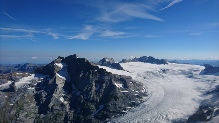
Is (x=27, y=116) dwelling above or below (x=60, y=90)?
below

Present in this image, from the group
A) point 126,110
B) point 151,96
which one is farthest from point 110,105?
point 151,96

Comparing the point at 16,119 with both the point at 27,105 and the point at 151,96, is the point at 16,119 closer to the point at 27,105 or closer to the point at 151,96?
the point at 27,105

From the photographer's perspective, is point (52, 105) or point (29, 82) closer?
point (52, 105)

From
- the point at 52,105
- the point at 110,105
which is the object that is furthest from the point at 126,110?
the point at 52,105

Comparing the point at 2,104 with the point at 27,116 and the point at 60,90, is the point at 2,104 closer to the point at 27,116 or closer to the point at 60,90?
the point at 27,116

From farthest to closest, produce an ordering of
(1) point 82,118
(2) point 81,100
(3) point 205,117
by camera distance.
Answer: (2) point 81,100, (1) point 82,118, (3) point 205,117

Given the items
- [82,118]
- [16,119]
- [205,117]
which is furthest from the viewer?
[82,118]

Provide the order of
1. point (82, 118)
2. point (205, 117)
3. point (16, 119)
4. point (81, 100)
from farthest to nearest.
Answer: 1. point (81, 100)
2. point (82, 118)
3. point (16, 119)
4. point (205, 117)

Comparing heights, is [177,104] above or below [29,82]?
below

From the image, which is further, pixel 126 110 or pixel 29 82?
pixel 29 82
